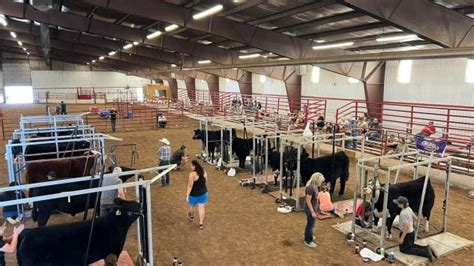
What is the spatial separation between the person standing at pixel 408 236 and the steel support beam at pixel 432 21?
5180mm

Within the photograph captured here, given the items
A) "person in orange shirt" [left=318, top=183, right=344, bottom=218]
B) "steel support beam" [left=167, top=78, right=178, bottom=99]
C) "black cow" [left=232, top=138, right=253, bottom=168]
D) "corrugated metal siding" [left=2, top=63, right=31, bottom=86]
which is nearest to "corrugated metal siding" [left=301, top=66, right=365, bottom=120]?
"black cow" [left=232, top=138, right=253, bottom=168]

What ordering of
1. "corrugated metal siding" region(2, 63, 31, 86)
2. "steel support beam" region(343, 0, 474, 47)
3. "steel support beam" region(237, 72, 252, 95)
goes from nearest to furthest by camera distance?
"steel support beam" region(343, 0, 474, 47), "steel support beam" region(237, 72, 252, 95), "corrugated metal siding" region(2, 63, 31, 86)

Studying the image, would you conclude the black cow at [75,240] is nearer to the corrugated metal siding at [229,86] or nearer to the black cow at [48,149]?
the black cow at [48,149]

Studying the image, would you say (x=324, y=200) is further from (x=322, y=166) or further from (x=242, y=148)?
(x=242, y=148)

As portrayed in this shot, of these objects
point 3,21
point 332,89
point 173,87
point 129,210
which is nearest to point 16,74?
point 173,87

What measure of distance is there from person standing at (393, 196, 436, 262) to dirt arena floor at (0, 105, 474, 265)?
1.09 feet

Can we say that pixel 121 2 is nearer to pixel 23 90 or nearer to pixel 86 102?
pixel 86 102

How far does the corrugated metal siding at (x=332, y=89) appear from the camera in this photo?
1831 cm

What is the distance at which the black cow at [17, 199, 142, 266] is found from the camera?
4355 millimetres

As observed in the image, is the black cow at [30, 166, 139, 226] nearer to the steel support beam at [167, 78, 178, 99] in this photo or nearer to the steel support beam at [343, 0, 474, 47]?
the steel support beam at [343, 0, 474, 47]

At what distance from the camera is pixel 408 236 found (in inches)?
239

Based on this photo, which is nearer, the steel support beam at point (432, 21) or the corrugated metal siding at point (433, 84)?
the steel support beam at point (432, 21)

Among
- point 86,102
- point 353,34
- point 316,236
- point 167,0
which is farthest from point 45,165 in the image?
point 86,102

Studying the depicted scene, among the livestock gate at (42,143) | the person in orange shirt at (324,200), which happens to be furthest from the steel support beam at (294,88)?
the person in orange shirt at (324,200)
